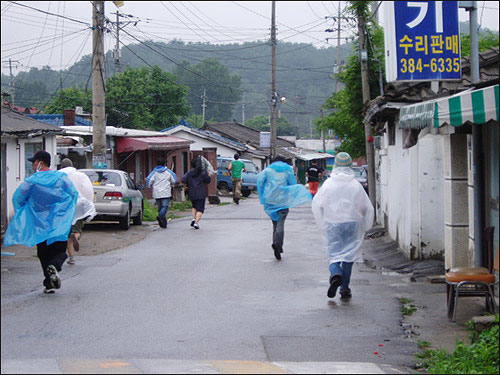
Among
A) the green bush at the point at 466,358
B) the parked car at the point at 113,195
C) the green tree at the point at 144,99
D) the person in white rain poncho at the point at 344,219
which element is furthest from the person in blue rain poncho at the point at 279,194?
the green tree at the point at 144,99

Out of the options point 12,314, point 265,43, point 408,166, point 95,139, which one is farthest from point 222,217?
point 265,43

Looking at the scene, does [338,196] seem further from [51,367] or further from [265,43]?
[265,43]

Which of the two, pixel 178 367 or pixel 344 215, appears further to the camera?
pixel 344 215

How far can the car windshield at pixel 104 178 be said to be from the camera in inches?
727

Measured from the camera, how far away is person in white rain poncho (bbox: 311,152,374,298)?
31.8ft

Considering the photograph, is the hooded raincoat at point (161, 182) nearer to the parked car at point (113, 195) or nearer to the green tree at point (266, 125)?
the parked car at point (113, 195)

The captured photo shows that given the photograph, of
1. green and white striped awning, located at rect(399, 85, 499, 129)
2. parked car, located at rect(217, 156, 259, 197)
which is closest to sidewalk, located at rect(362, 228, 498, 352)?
green and white striped awning, located at rect(399, 85, 499, 129)

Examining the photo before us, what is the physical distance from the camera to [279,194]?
45.0ft

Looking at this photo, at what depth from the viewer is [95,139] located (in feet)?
66.4

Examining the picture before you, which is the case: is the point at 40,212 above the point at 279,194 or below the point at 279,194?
below

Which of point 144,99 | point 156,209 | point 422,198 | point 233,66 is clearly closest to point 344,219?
point 422,198

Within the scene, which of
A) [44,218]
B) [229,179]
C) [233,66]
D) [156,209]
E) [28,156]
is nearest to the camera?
[44,218]

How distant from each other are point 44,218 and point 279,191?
5204mm

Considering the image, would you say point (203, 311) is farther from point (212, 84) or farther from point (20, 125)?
point (212, 84)
